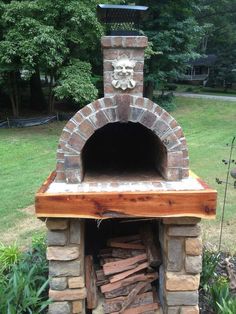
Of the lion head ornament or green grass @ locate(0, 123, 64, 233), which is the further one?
green grass @ locate(0, 123, 64, 233)

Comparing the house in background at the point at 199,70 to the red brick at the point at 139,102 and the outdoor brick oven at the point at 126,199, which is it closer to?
the outdoor brick oven at the point at 126,199

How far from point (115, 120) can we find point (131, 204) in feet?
2.63

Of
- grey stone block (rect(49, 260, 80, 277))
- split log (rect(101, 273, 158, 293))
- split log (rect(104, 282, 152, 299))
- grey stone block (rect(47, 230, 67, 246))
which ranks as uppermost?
grey stone block (rect(47, 230, 67, 246))

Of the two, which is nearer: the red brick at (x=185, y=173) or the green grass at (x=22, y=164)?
the red brick at (x=185, y=173)

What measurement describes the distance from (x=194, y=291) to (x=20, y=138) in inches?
421

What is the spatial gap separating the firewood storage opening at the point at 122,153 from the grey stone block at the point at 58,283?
3.51 feet

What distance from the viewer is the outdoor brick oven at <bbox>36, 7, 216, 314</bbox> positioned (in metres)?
3.12

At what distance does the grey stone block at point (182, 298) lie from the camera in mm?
3377

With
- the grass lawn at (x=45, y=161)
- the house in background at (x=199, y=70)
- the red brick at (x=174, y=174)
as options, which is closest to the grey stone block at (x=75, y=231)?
the red brick at (x=174, y=174)

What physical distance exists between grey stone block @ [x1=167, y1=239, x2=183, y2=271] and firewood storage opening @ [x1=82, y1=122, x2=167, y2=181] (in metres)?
0.81

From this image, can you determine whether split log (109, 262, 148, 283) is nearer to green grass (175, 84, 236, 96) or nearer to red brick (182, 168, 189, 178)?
red brick (182, 168, 189, 178)

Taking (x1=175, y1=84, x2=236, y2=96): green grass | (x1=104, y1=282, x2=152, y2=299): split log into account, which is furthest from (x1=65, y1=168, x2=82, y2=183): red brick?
(x1=175, y1=84, x2=236, y2=96): green grass

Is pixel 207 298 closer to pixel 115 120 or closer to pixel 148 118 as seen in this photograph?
pixel 148 118

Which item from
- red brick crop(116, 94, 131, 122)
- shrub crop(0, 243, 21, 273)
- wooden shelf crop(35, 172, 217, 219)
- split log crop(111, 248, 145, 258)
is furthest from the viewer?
shrub crop(0, 243, 21, 273)
